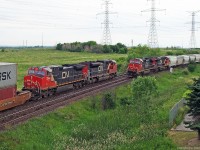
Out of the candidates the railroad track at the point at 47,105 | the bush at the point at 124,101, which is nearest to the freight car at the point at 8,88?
the railroad track at the point at 47,105

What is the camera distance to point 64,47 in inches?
5950

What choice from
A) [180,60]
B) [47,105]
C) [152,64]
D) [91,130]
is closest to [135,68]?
[152,64]

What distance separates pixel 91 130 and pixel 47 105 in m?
6.03

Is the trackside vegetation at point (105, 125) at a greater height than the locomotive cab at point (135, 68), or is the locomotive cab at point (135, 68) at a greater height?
the locomotive cab at point (135, 68)

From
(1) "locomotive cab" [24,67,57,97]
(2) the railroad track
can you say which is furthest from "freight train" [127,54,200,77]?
(1) "locomotive cab" [24,67,57,97]

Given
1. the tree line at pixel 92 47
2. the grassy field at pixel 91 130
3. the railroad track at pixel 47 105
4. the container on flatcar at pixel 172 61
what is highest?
the tree line at pixel 92 47

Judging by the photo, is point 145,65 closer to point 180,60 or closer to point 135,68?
point 135,68

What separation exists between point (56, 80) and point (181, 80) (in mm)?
29210

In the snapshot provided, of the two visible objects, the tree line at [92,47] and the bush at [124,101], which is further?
the tree line at [92,47]

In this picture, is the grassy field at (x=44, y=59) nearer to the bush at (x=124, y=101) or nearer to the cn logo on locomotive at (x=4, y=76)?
the bush at (x=124, y=101)

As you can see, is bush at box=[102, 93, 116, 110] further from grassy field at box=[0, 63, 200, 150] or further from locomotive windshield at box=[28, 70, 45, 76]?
locomotive windshield at box=[28, 70, 45, 76]

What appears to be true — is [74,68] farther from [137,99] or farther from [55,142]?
[55,142]

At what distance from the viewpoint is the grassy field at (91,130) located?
2354 cm

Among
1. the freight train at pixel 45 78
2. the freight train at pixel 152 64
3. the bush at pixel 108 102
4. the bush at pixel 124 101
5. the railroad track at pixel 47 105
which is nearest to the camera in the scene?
the railroad track at pixel 47 105
